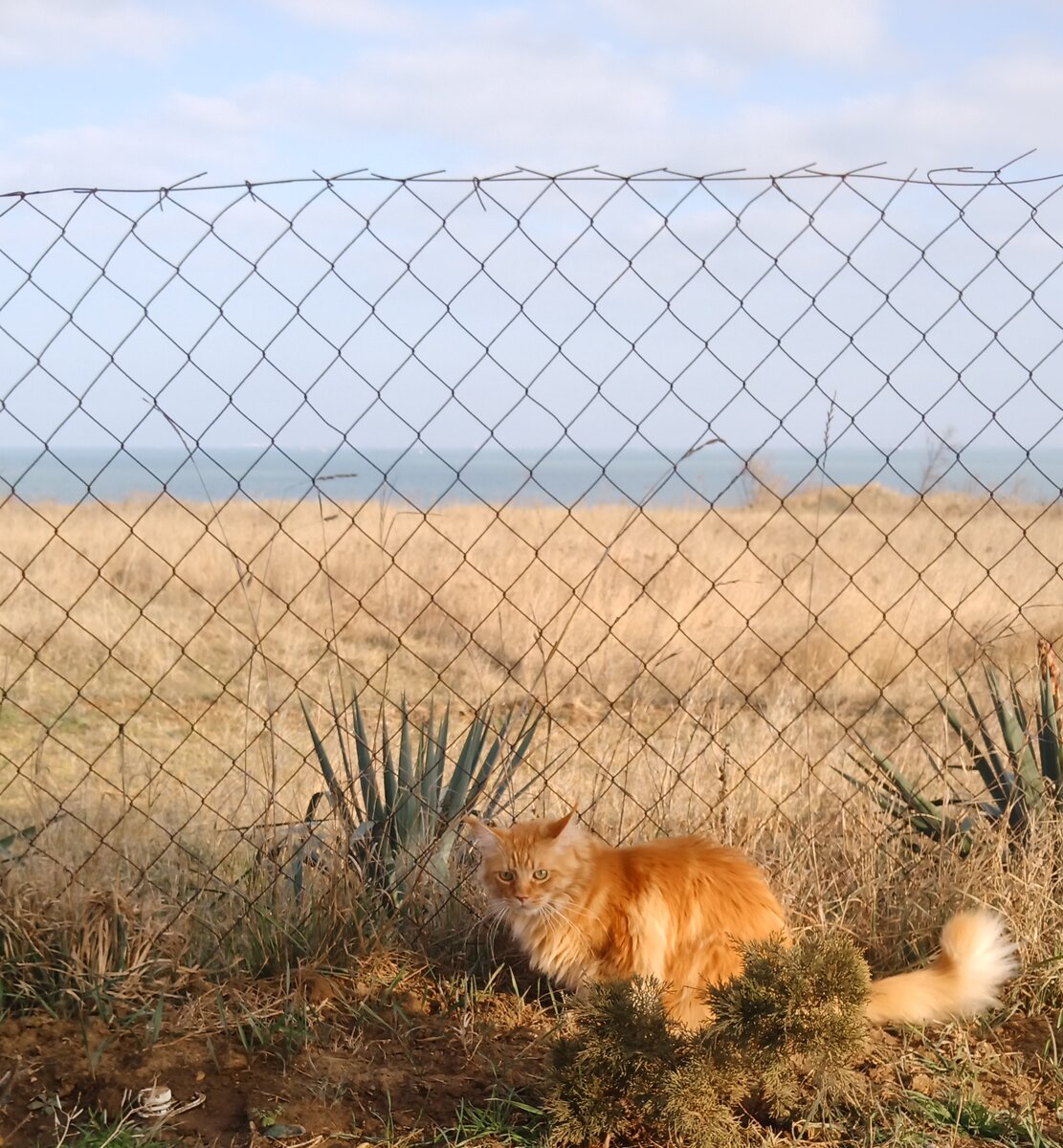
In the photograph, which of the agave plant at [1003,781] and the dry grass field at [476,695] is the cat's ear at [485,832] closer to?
the dry grass field at [476,695]

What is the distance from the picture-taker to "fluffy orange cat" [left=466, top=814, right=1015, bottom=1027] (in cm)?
271

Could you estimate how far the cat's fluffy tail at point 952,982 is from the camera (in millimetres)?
2666

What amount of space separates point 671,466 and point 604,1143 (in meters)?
1.55

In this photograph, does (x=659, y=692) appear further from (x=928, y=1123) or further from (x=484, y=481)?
(x=484, y=481)

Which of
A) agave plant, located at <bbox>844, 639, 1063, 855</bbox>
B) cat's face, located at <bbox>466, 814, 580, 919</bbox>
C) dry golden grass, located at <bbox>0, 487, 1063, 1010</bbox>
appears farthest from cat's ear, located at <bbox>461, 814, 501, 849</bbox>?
agave plant, located at <bbox>844, 639, 1063, 855</bbox>

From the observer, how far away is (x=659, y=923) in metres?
2.78

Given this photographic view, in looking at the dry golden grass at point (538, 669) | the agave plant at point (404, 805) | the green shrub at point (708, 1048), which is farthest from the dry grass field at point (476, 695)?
the green shrub at point (708, 1048)

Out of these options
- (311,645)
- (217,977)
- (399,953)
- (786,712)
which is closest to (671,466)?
(399,953)

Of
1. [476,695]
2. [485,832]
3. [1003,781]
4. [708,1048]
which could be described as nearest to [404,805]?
[485,832]

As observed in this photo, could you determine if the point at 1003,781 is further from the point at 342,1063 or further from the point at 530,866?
the point at 342,1063

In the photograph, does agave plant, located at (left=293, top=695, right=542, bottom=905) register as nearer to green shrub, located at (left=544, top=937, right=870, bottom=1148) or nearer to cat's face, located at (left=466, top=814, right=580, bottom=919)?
cat's face, located at (left=466, top=814, right=580, bottom=919)

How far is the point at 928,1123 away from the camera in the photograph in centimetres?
248

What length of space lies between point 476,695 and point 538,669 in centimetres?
87

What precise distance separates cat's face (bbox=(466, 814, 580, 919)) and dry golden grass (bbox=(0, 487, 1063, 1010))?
1.74ft
